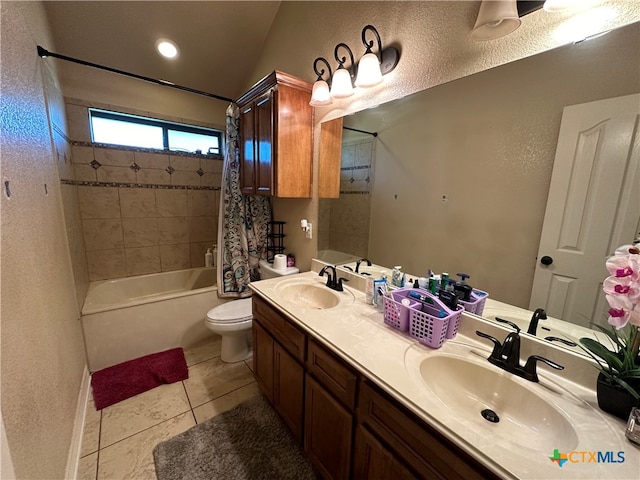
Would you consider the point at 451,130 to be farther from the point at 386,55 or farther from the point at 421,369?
the point at 421,369

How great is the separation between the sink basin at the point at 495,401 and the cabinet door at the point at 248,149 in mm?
1761

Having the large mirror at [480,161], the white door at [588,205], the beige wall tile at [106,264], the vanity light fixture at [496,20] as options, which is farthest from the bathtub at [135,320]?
the vanity light fixture at [496,20]

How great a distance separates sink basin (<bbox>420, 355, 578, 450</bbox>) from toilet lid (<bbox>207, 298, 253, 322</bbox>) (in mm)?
1522

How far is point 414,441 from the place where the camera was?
0.75 metres

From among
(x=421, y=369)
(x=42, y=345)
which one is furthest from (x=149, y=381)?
(x=421, y=369)

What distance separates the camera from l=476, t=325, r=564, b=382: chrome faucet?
84 cm

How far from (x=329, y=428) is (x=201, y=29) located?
9.85 ft

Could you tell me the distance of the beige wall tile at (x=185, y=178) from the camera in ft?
9.50

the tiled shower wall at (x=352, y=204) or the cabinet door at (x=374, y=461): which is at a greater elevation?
the tiled shower wall at (x=352, y=204)

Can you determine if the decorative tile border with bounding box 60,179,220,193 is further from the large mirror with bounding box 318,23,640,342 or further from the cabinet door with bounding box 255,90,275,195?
the large mirror with bounding box 318,23,640,342

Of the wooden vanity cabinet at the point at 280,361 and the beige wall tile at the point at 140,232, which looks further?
the beige wall tile at the point at 140,232

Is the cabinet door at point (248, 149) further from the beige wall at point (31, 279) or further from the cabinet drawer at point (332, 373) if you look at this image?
the cabinet drawer at point (332, 373)

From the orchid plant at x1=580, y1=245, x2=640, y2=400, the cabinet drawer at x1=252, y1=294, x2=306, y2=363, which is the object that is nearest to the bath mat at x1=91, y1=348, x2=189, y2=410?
the cabinet drawer at x1=252, y1=294, x2=306, y2=363

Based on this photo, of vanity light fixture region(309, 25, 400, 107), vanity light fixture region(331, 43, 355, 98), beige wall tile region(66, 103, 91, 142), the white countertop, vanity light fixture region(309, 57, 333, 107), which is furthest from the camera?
beige wall tile region(66, 103, 91, 142)
